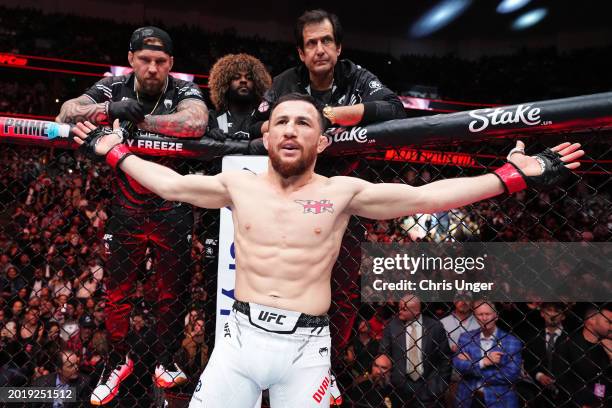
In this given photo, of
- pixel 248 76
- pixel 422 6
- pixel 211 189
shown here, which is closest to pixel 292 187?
pixel 211 189

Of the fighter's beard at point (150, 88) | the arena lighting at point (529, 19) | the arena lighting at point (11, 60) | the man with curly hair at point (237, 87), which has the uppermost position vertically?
the arena lighting at point (529, 19)

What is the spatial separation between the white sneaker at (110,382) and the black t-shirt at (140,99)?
710 millimetres

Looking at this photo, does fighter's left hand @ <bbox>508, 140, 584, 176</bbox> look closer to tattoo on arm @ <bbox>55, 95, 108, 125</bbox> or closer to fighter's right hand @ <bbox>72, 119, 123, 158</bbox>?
fighter's right hand @ <bbox>72, 119, 123, 158</bbox>

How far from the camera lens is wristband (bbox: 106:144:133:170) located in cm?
206

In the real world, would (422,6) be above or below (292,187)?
above

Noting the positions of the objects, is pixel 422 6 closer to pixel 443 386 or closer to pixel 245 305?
pixel 443 386

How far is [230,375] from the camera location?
1.79 meters

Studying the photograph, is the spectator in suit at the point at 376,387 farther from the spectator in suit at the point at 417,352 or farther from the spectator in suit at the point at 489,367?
the spectator in suit at the point at 489,367

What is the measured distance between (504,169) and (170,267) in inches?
58.0

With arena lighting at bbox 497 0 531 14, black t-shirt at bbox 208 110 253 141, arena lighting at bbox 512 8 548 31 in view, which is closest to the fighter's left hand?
black t-shirt at bbox 208 110 253 141

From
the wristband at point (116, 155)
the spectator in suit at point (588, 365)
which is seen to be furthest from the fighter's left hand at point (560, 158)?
the wristband at point (116, 155)

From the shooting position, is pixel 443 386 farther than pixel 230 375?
Yes

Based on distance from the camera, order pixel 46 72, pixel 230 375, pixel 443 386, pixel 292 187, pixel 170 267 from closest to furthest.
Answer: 1. pixel 230 375
2. pixel 292 187
3. pixel 170 267
4. pixel 443 386
5. pixel 46 72

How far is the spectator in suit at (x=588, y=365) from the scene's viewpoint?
2.66 m
